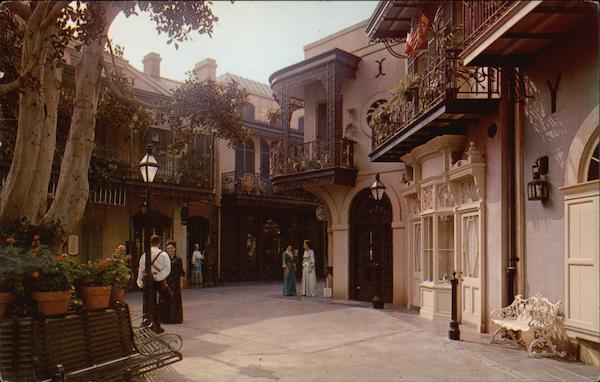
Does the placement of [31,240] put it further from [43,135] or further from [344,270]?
[344,270]

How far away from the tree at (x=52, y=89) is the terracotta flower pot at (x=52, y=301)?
197 cm

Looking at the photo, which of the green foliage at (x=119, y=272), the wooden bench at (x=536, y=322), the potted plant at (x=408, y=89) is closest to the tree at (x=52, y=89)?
the green foliage at (x=119, y=272)

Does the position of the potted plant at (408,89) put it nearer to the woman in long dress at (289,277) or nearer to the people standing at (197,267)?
the woman in long dress at (289,277)

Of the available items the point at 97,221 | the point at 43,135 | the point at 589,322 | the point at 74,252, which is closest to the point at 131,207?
the point at 97,221

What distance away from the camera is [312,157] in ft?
57.2

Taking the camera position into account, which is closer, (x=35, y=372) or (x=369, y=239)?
(x=35, y=372)

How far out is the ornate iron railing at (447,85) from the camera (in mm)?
9953

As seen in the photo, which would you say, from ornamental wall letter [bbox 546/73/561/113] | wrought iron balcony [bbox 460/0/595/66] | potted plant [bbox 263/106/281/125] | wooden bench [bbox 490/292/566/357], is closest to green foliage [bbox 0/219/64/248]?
wrought iron balcony [bbox 460/0/595/66]

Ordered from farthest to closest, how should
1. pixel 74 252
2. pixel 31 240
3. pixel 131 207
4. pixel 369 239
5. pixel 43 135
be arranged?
pixel 131 207 < pixel 74 252 < pixel 369 239 < pixel 43 135 < pixel 31 240

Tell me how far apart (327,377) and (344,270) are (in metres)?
10.3

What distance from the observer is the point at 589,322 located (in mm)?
6961

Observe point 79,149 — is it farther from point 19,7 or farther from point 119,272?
point 119,272

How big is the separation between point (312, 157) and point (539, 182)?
31.9 feet

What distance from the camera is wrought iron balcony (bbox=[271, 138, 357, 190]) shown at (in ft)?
54.4
